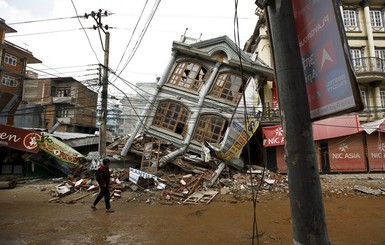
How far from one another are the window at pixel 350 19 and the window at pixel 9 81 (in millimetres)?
37660

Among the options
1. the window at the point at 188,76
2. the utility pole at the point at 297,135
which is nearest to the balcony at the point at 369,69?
the window at the point at 188,76

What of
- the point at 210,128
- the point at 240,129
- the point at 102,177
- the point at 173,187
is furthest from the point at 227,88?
the point at 102,177

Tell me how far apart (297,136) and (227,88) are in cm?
1586

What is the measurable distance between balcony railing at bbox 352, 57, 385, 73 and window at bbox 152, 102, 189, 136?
14.1m

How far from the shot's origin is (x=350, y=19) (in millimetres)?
21391

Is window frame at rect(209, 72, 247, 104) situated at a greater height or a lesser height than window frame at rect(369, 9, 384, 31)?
lesser

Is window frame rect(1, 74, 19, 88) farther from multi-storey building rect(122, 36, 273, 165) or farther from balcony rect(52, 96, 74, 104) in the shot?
multi-storey building rect(122, 36, 273, 165)

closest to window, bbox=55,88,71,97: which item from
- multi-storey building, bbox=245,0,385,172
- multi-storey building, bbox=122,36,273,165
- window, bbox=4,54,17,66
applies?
window, bbox=4,54,17,66

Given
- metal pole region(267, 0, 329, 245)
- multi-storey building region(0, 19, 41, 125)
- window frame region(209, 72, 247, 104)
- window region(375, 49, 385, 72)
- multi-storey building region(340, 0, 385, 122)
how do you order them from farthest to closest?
multi-storey building region(0, 19, 41, 125)
window region(375, 49, 385, 72)
multi-storey building region(340, 0, 385, 122)
window frame region(209, 72, 247, 104)
metal pole region(267, 0, 329, 245)

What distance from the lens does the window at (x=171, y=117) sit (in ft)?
56.8

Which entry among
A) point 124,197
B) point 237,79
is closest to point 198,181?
point 124,197

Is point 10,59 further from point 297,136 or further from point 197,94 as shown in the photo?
point 297,136

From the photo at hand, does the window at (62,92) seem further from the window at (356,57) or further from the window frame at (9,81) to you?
the window at (356,57)

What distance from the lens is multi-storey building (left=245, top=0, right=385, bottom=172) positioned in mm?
17234
